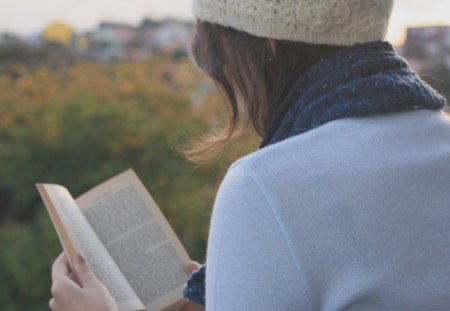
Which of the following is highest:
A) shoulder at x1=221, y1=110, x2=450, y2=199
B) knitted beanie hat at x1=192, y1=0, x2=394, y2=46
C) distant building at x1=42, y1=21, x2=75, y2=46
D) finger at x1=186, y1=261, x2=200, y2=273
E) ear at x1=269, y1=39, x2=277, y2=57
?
knitted beanie hat at x1=192, y1=0, x2=394, y2=46

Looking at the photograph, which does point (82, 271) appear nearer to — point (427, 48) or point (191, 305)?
point (191, 305)

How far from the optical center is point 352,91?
107 centimetres

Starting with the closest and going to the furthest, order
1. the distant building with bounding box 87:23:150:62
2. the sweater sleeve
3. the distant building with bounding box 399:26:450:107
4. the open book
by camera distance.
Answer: the sweater sleeve
the open book
the distant building with bounding box 399:26:450:107
the distant building with bounding box 87:23:150:62

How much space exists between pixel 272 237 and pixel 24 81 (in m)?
3.42

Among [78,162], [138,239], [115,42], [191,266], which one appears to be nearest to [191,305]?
[191,266]

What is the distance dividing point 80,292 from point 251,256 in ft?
1.82

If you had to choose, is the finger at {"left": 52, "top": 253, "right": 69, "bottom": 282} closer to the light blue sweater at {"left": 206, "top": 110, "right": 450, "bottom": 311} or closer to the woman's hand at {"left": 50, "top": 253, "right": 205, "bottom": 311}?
the woman's hand at {"left": 50, "top": 253, "right": 205, "bottom": 311}

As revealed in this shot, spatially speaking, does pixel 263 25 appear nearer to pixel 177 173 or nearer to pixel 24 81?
pixel 177 173

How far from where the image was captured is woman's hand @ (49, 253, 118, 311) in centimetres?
138

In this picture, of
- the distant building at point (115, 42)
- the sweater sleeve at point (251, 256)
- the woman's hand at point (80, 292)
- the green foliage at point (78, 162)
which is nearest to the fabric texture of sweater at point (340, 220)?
the sweater sleeve at point (251, 256)

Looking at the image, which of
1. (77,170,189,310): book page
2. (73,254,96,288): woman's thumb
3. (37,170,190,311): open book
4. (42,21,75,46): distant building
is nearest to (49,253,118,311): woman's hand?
(73,254,96,288): woman's thumb

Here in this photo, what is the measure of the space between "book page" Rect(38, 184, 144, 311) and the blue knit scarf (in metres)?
0.53

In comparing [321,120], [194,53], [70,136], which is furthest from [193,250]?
[321,120]

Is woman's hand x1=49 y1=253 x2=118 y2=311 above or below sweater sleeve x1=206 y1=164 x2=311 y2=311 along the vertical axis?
below
